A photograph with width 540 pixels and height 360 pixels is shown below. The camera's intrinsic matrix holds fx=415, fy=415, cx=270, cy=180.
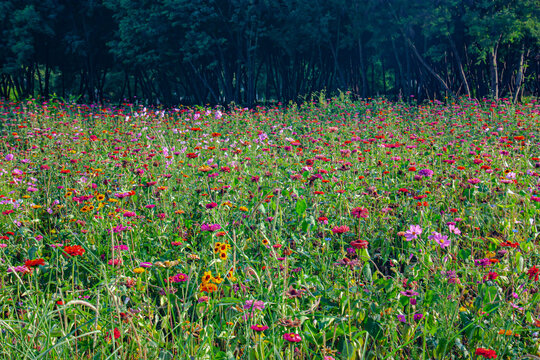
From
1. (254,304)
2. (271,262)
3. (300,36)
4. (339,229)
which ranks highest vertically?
(300,36)

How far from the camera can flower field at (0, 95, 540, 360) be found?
5.93 feet

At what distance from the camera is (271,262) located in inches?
93.4

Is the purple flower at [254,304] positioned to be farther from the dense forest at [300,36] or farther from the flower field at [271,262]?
the dense forest at [300,36]

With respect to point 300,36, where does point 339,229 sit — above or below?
below

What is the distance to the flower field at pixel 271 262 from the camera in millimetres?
1808

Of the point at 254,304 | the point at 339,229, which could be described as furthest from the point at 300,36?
the point at 254,304

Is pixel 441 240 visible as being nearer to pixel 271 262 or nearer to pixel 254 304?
pixel 271 262

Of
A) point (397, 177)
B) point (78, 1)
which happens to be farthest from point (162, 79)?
point (397, 177)

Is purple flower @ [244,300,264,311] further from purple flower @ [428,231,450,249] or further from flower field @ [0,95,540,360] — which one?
purple flower @ [428,231,450,249]

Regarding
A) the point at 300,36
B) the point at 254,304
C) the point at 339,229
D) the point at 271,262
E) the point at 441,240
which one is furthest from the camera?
the point at 300,36

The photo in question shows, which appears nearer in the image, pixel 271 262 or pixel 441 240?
pixel 441 240

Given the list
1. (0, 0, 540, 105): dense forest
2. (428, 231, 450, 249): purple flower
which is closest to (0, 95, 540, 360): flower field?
(428, 231, 450, 249): purple flower

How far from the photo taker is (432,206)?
3555mm

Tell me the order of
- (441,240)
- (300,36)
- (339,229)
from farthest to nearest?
(300,36)
(441,240)
(339,229)
